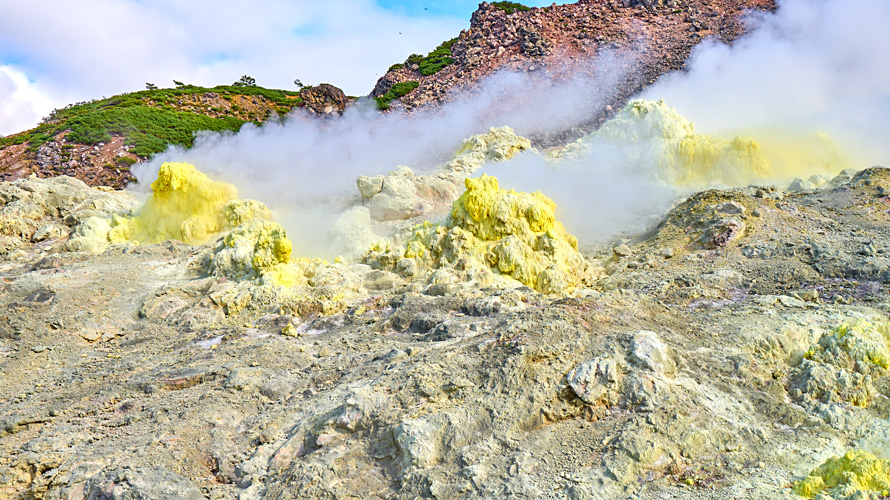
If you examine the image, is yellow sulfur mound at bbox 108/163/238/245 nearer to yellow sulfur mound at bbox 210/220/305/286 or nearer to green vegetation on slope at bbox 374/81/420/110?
yellow sulfur mound at bbox 210/220/305/286

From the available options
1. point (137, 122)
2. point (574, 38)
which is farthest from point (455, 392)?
point (137, 122)

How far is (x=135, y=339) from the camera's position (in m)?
6.48

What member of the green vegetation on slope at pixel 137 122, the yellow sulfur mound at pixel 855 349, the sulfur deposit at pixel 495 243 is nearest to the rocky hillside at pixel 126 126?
the green vegetation on slope at pixel 137 122

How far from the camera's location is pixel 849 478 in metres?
2.85

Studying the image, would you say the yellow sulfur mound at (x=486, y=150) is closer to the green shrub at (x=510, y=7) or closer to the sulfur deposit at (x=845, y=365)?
the sulfur deposit at (x=845, y=365)

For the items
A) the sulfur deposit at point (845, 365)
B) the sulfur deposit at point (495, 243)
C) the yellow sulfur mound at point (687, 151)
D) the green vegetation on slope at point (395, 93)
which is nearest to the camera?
the sulfur deposit at point (845, 365)

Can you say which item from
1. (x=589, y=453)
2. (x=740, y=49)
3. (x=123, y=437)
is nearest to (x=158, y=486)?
(x=123, y=437)

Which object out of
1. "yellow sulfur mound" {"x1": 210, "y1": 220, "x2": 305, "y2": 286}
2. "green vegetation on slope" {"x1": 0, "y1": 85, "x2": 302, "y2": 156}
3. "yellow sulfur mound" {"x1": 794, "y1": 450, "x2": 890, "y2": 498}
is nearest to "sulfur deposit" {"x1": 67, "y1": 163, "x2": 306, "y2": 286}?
"yellow sulfur mound" {"x1": 210, "y1": 220, "x2": 305, "y2": 286}

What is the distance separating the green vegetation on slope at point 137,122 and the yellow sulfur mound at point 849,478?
77.6 ft

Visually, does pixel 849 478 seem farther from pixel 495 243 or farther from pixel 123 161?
pixel 123 161

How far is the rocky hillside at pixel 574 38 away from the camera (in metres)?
22.6

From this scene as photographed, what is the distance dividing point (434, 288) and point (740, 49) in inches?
733

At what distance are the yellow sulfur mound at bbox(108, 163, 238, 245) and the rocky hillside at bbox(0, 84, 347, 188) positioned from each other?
10.9 m

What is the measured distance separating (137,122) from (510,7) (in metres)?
17.8
